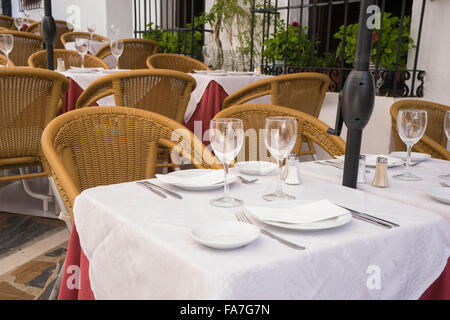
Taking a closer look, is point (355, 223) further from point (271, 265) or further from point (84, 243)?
point (84, 243)

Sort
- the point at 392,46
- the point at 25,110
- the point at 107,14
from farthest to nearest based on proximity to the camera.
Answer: the point at 107,14 < the point at 392,46 < the point at 25,110

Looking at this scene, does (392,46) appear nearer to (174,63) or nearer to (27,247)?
(174,63)

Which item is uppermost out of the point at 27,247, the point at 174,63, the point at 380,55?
the point at 380,55

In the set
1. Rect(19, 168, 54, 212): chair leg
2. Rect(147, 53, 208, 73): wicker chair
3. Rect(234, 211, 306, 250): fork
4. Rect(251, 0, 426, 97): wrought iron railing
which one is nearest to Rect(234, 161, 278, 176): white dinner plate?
Rect(234, 211, 306, 250): fork

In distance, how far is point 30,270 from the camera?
6.27ft

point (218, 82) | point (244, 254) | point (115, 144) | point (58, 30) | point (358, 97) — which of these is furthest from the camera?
point (58, 30)

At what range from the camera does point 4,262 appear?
6.46 ft

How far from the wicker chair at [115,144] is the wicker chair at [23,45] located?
311 cm

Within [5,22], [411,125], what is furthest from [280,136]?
[5,22]

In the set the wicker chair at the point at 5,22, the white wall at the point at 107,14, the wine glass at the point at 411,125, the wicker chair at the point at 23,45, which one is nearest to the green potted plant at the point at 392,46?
the wine glass at the point at 411,125

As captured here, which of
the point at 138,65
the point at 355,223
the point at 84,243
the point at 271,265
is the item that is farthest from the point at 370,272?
the point at 138,65

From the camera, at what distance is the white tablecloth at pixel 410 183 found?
3.17 feet

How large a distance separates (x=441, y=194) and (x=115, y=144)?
1.03m

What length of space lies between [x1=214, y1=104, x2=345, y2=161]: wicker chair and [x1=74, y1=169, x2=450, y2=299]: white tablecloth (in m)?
0.77
